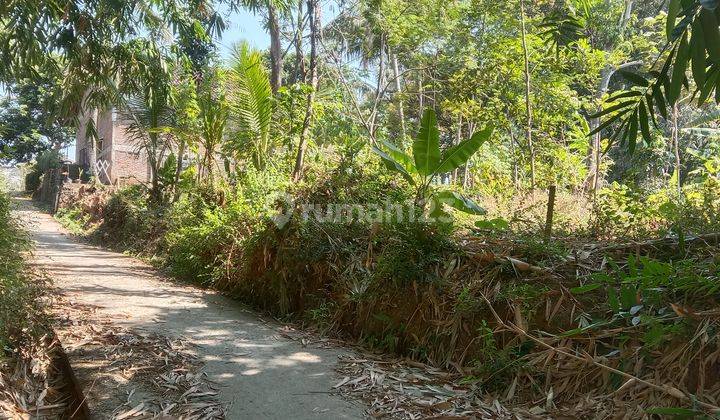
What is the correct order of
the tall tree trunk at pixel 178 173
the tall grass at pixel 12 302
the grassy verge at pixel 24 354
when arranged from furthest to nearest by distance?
the tall tree trunk at pixel 178 173 → the tall grass at pixel 12 302 → the grassy verge at pixel 24 354

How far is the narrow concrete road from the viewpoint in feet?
10.5

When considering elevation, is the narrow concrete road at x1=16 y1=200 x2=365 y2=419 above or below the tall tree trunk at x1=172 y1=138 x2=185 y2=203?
below

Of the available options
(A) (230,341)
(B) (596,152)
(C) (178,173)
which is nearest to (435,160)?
(A) (230,341)

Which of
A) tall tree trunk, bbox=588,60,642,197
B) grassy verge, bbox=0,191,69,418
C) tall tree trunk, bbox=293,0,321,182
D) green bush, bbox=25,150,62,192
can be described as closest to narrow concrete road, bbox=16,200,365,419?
grassy verge, bbox=0,191,69,418

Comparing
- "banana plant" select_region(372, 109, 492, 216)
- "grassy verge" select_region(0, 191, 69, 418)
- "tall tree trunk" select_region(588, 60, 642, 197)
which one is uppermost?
"tall tree trunk" select_region(588, 60, 642, 197)

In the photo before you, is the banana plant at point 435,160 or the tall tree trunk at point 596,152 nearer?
the banana plant at point 435,160

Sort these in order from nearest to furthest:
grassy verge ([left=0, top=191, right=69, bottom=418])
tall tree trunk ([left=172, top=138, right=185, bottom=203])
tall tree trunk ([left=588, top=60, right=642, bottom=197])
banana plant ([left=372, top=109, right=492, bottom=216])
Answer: grassy verge ([left=0, top=191, right=69, bottom=418])
banana plant ([left=372, top=109, right=492, bottom=216])
tall tree trunk ([left=588, top=60, right=642, bottom=197])
tall tree trunk ([left=172, top=138, right=185, bottom=203])

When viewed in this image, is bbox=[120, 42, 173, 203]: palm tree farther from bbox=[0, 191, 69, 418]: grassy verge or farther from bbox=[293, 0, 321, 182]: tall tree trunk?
bbox=[0, 191, 69, 418]: grassy verge

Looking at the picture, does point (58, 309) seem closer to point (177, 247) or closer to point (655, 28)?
point (177, 247)

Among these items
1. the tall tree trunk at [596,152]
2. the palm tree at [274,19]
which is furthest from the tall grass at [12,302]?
the tall tree trunk at [596,152]

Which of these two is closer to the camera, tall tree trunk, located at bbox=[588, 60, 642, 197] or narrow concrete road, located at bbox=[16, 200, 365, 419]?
narrow concrete road, located at bbox=[16, 200, 365, 419]

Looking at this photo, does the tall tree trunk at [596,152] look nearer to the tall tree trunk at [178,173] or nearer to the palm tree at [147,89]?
the palm tree at [147,89]

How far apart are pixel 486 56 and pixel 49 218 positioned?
1651 centimetres

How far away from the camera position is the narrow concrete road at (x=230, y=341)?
10.5 ft
